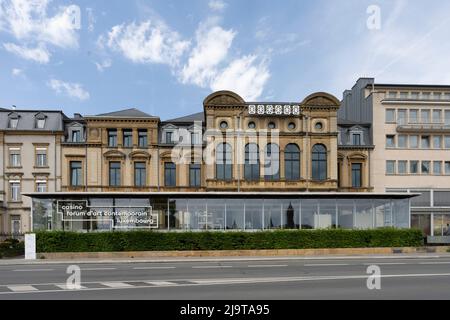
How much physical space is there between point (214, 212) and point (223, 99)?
16007mm

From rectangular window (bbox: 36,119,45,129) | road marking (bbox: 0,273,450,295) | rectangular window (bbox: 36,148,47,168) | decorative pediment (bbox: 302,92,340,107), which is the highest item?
decorative pediment (bbox: 302,92,340,107)

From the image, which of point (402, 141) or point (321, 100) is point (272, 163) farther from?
point (402, 141)

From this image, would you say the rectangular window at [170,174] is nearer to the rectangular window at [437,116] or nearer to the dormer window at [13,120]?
the dormer window at [13,120]

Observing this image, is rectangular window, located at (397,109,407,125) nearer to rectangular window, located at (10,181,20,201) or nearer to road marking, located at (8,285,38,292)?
road marking, located at (8,285,38,292)

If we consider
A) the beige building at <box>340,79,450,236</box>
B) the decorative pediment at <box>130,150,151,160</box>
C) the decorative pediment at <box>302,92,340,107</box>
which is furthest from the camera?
the beige building at <box>340,79,450,236</box>

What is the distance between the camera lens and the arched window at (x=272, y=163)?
144ft

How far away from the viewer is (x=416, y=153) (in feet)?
162

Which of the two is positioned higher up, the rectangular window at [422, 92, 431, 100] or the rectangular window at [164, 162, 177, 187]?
the rectangular window at [422, 92, 431, 100]

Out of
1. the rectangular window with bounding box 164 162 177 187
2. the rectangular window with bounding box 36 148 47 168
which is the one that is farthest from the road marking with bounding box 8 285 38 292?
the rectangular window with bounding box 36 148 47 168

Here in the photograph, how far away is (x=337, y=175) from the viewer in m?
46.3

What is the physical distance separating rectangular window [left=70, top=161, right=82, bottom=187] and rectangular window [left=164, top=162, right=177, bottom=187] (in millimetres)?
9820

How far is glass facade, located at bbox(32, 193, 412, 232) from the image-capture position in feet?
102

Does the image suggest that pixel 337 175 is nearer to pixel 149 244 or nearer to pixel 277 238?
pixel 277 238

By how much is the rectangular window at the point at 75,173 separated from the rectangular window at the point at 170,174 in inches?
387
